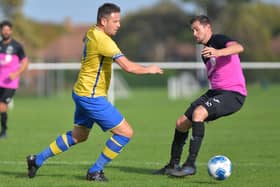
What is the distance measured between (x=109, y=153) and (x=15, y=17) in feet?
135

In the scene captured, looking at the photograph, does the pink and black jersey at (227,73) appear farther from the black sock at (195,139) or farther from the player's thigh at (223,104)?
the black sock at (195,139)

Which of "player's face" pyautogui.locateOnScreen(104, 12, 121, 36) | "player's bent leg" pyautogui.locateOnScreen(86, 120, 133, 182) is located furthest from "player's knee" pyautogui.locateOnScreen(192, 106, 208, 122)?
"player's face" pyautogui.locateOnScreen(104, 12, 121, 36)

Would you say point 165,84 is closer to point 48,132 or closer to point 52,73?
point 52,73

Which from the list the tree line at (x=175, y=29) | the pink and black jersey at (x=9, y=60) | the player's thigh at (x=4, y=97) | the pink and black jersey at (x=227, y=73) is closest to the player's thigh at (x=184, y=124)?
the pink and black jersey at (x=227, y=73)

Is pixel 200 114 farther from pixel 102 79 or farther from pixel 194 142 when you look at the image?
pixel 102 79

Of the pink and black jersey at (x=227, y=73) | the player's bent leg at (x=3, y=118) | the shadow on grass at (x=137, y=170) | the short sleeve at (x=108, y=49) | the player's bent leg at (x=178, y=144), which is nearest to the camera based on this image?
the short sleeve at (x=108, y=49)

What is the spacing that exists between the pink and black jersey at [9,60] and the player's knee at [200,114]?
670 cm

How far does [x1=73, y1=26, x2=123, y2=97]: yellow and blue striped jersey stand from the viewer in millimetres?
8258

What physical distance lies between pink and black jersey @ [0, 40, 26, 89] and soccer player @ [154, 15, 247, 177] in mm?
6239

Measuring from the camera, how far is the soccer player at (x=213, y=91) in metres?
8.58

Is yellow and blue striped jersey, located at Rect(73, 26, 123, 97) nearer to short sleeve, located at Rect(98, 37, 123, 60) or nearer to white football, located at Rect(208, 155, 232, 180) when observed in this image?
short sleeve, located at Rect(98, 37, 123, 60)

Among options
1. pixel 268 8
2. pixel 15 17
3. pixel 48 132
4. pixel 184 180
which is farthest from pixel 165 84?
pixel 184 180

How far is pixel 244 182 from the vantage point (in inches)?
327

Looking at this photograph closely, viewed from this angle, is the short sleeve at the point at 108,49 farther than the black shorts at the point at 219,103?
No
